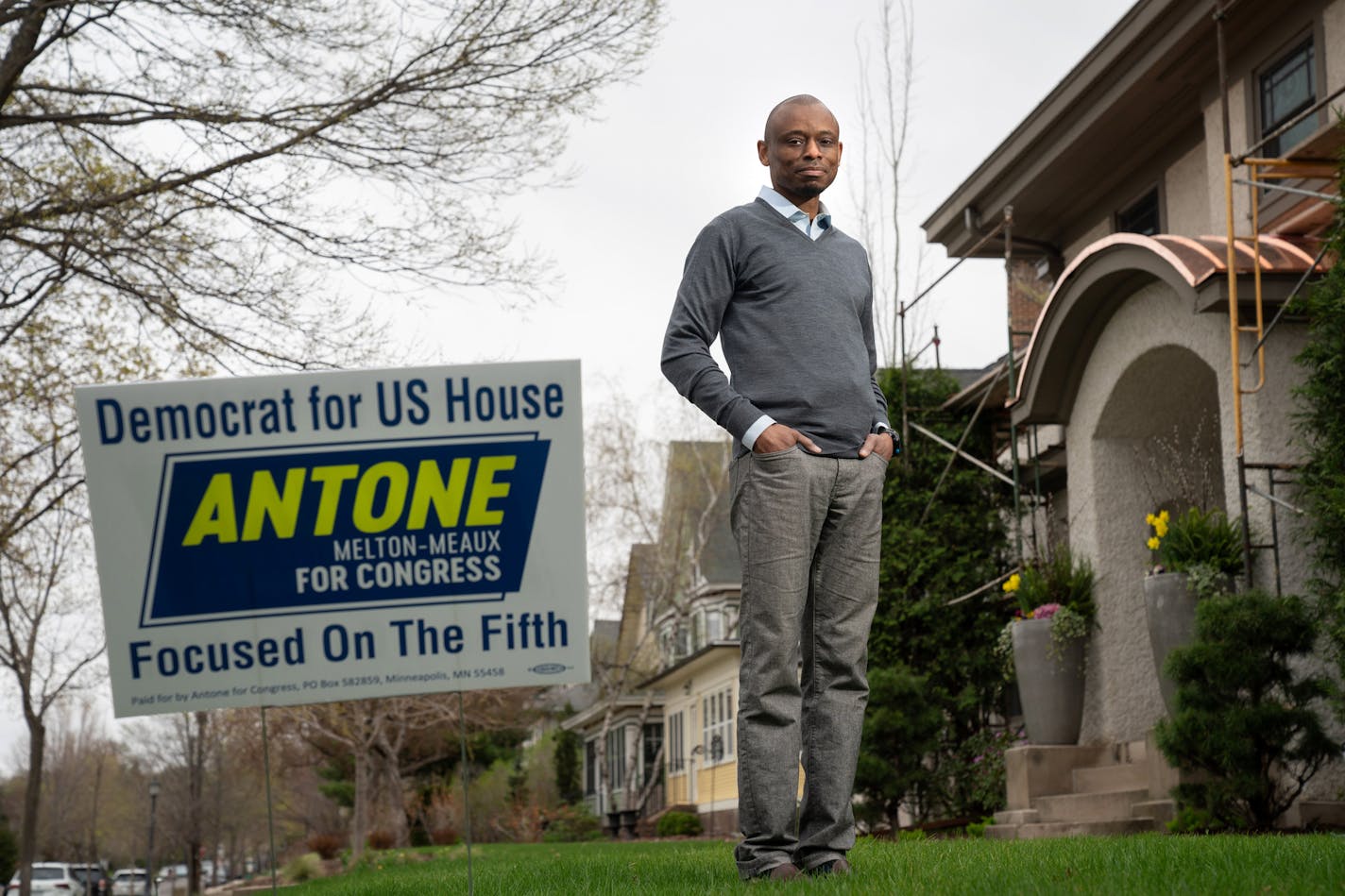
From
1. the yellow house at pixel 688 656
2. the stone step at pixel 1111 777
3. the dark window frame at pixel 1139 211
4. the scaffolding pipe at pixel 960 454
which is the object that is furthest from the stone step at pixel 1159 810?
the yellow house at pixel 688 656

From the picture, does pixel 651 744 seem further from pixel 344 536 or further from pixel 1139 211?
pixel 344 536

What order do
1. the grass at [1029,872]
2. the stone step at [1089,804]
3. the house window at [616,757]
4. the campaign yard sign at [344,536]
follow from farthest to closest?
the house window at [616,757], the stone step at [1089,804], the campaign yard sign at [344,536], the grass at [1029,872]

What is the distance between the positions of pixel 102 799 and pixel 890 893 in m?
92.7

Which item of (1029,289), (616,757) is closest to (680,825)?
(1029,289)

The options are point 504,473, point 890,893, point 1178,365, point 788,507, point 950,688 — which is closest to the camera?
point 890,893

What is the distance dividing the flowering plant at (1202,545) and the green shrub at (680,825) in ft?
68.8

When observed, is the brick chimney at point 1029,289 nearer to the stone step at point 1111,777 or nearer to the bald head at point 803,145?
the stone step at point 1111,777

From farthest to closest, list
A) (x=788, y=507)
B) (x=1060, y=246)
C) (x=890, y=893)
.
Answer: (x=1060, y=246)
(x=788, y=507)
(x=890, y=893)

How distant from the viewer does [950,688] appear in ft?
58.3

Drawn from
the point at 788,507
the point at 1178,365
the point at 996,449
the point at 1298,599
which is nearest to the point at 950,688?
the point at 996,449

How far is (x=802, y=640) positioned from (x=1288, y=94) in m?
12.0

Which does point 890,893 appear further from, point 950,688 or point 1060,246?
point 1060,246

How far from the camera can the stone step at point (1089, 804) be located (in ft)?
38.7

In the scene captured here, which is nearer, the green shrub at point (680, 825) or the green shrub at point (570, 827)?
the green shrub at point (680, 825)
